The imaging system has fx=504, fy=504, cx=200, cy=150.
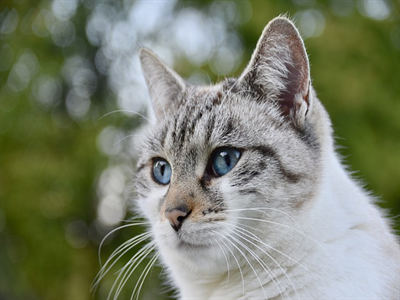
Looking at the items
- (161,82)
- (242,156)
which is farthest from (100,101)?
(242,156)

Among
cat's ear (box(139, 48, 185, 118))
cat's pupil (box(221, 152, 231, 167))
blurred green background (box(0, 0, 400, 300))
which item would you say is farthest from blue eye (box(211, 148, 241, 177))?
blurred green background (box(0, 0, 400, 300))

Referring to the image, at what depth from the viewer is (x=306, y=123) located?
2.53 metres

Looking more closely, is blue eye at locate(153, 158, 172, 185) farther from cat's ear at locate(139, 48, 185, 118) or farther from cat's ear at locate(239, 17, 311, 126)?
cat's ear at locate(239, 17, 311, 126)

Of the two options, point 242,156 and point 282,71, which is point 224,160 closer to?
point 242,156

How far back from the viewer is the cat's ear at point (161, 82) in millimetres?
3150

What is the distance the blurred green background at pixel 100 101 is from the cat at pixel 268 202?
4.19 m

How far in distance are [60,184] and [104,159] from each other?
2.52 ft

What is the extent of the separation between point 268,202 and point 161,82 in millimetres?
1231

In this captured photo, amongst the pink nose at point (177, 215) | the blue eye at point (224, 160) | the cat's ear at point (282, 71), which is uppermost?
the cat's ear at point (282, 71)

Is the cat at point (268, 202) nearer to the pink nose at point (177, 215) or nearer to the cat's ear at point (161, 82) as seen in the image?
the pink nose at point (177, 215)

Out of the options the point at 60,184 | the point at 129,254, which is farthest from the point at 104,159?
the point at 129,254

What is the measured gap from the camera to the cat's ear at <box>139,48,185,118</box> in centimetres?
315

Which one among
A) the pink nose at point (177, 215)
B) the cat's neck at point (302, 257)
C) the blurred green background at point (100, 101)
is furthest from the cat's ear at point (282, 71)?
the blurred green background at point (100, 101)

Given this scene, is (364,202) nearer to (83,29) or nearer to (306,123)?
(306,123)
